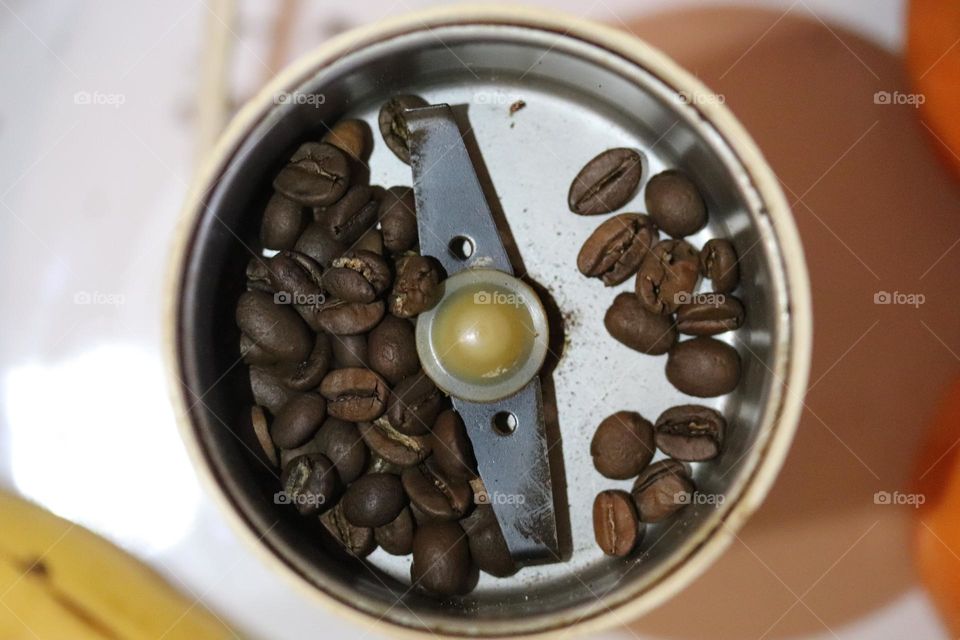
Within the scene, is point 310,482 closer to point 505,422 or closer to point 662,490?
point 505,422

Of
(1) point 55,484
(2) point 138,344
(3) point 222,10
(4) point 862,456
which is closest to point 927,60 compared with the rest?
(4) point 862,456

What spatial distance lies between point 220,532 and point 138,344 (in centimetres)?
29

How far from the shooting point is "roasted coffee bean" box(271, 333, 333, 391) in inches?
36.6

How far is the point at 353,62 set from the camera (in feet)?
2.67

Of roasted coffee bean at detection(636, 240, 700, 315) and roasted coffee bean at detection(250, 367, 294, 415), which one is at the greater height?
roasted coffee bean at detection(636, 240, 700, 315)

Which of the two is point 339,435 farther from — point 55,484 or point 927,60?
point 927,60

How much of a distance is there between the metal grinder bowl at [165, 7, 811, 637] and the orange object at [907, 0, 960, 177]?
0.34 m

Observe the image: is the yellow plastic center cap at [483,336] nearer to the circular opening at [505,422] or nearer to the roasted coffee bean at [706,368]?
the circular opening at [505,422]

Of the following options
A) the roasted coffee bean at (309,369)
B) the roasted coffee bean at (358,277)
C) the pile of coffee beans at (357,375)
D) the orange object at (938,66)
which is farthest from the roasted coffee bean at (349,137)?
the orange object at (938,66)

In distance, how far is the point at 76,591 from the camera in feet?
3.18

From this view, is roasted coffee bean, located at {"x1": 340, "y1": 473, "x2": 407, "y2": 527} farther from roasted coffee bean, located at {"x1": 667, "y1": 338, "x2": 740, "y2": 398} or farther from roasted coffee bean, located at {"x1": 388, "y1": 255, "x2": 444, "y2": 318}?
roasted coffee bean, located at {"x1": 667, "y1": 338, "x2": 740, "y2": 398}

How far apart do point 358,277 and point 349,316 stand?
57 millimetres

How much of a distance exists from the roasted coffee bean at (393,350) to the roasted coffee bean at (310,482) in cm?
13

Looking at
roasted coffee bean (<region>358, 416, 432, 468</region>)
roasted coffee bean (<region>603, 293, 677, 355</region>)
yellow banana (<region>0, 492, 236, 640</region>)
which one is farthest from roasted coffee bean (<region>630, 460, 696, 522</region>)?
yellow banana (<region>0, 492, 236, 640</region>)
